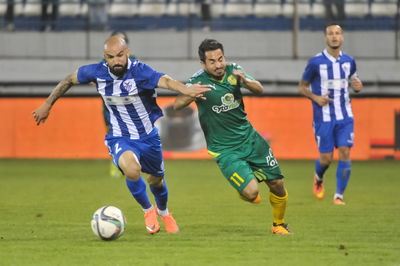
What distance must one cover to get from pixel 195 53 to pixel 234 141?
12.3 meters

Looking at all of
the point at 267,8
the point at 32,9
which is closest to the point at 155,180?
the point at 267,8

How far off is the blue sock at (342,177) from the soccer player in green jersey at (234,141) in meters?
2.92

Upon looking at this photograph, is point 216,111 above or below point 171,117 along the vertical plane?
above

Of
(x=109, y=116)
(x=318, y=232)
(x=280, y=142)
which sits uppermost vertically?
(x=109, y=116)

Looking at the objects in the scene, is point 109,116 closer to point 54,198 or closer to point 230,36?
point 54,198

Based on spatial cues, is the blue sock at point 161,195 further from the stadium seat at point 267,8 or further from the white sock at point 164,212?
the stadium seat at point 267,8

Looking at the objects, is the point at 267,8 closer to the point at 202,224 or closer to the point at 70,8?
the point at 70,8

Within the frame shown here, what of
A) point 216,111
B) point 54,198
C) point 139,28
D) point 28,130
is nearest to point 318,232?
point 216,111

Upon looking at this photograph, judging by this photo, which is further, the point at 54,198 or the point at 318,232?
the point at 54,198

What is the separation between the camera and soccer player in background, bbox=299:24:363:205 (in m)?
9.80

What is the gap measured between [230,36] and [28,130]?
5590 mm

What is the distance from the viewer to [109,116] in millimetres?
7203

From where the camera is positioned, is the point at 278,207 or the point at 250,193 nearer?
the point at 250,193

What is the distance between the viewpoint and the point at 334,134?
391 inches
